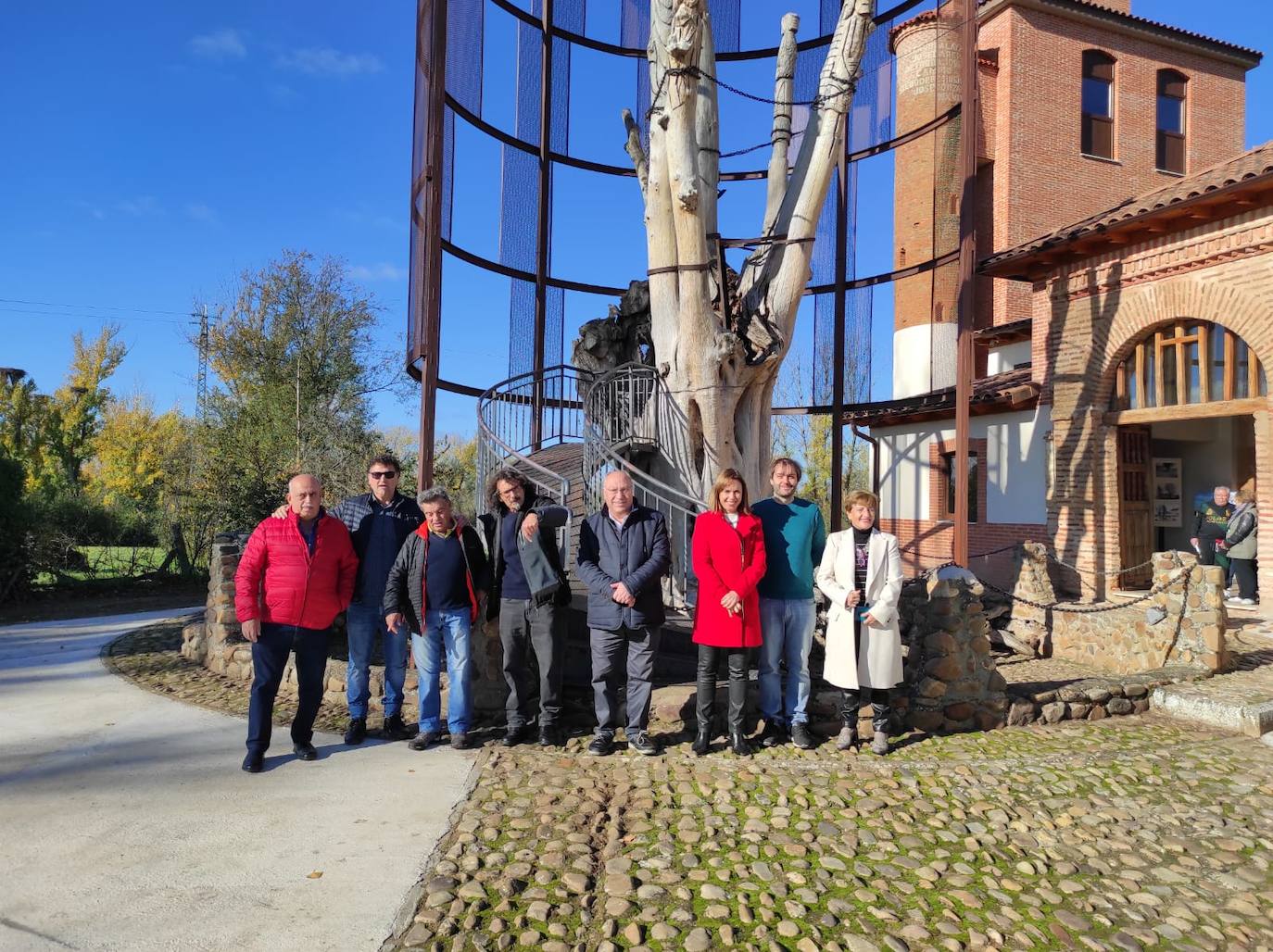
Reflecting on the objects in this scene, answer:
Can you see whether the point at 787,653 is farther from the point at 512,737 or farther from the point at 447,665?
the point at 447,665

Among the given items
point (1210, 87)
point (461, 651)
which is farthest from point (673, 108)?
point (1210, 87)

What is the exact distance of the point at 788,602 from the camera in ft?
15.7

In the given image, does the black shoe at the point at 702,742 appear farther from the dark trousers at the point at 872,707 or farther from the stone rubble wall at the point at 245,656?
the stone rubble wall at the point at 245,656

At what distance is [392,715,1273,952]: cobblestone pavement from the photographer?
2760 mm

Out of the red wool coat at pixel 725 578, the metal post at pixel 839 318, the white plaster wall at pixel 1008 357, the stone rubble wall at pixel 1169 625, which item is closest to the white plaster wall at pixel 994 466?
the white plaster wall at pixel 1008 357

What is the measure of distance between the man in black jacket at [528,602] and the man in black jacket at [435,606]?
8.9 inches

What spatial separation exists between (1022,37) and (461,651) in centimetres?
2084

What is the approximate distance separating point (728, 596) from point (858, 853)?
1511 millimetres

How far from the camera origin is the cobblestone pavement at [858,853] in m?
2.76

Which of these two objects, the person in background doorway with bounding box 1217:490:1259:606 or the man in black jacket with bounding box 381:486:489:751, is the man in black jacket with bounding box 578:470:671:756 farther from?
the person in background doorway with bounding box 1217:490:1259:606

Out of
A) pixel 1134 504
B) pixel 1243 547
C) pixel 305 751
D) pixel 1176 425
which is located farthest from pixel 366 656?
pixel 1176 425

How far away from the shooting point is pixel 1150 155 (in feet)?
64.4

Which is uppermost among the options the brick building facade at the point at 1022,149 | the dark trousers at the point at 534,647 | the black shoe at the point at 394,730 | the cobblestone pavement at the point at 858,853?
the brick building facade at the point at 1022,149

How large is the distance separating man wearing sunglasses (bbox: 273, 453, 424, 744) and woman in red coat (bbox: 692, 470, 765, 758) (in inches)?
73.2
